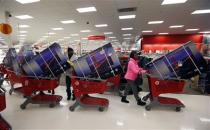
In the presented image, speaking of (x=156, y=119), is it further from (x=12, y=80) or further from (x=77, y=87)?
(x=12, y=80)

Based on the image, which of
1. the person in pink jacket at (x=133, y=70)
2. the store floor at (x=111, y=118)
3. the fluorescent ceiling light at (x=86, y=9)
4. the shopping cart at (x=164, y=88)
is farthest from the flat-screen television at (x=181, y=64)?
the fluorescent ceiling light at (x=86, y=9)

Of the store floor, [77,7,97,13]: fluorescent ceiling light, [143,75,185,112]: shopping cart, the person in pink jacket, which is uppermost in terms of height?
[77,7,97,13]: fluorescent ceiling light

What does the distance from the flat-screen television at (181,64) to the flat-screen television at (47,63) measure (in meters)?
2.31

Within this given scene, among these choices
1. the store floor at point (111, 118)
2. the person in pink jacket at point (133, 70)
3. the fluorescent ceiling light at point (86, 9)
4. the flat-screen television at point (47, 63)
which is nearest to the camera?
the store floor at point (111, 118)

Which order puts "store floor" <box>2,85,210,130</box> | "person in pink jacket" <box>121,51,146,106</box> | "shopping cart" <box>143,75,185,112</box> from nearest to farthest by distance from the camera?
"store floor" <box>2,85,210,130</box> < "shopping cart" <box>143,75,185,112</box> < "person in pink jacket" <box>121,51,146,106</box>

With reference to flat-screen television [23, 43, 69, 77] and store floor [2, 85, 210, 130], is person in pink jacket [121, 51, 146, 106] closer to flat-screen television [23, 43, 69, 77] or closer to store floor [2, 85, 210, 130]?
store floor [2, 85, 210, 130]

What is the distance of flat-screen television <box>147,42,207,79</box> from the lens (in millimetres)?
3746

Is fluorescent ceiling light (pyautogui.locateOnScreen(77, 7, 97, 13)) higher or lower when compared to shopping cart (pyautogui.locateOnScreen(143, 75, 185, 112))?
higher

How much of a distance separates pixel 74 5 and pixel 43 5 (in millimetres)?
1259

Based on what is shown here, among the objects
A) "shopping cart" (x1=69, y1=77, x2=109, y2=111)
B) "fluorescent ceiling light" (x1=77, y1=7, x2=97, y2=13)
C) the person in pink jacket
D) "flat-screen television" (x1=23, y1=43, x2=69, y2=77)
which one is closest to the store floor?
"shopping cart" (x1=69, y1=77, x2=109, y2=111)

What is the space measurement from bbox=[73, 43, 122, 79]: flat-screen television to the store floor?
0.91 meters

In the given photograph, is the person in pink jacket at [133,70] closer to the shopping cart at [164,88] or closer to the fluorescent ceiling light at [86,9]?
the shopping cart at [164,88]

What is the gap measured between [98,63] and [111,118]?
4.32 feet

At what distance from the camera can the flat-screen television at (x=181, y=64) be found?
3.75m
